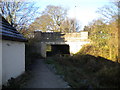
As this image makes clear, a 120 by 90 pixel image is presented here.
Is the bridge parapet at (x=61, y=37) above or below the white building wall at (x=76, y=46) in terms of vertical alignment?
above

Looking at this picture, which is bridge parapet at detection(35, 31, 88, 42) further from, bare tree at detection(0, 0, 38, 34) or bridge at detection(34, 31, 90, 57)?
bare tree at detection(0, 0, 38, 34)

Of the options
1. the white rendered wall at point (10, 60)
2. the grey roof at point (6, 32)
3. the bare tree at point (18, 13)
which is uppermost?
the bare tree at point (18, 13)

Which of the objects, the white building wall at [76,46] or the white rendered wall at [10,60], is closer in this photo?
the white rendered wall at [10,60]

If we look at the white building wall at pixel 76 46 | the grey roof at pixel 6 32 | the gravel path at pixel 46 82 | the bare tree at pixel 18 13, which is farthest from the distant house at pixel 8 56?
the white building wall at pixel 76 46

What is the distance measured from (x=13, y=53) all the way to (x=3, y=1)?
30.1 feet

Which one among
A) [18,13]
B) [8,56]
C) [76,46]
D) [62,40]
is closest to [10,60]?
[8,56]

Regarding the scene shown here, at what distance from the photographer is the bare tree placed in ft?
42.8

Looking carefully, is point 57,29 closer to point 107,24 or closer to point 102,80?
point 107,24

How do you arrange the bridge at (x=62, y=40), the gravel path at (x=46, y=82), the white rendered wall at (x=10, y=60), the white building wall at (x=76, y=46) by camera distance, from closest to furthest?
the white rendered wall at (x=10, y=60) < the gravel path at (x=46, y=82) < the white building wall at (x=76, y=46) < the bridge at (x=62, y=40)

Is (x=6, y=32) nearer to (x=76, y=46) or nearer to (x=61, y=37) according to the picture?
A: (x=76, y=46)

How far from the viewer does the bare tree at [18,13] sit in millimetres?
13039

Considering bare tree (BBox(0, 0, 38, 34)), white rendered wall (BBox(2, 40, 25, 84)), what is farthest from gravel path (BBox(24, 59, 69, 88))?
bare tree (BBox(0, 0, 38, 34))

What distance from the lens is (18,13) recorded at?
44.5ft

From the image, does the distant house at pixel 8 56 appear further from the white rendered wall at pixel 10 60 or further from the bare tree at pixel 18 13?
the bare tree at pixel 18 13
